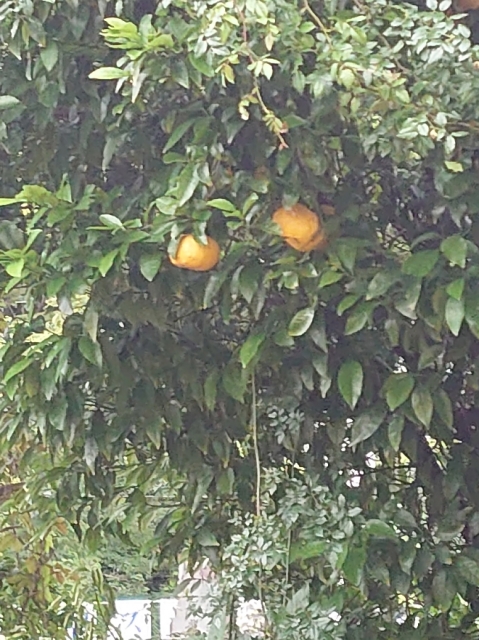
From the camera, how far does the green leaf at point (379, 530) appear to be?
142 centimetres

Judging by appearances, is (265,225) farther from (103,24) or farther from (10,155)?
(10,155)

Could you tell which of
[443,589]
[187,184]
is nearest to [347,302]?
[187,184]

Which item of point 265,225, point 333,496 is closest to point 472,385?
point 333,496

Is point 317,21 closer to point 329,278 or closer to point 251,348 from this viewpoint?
point 329,278

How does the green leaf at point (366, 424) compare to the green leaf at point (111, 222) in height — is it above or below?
below

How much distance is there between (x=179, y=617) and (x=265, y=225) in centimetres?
149

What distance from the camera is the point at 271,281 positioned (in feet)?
4.69

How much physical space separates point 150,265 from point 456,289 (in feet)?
1.38

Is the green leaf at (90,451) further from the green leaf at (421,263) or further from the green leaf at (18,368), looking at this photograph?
the green leaf at (421,263)

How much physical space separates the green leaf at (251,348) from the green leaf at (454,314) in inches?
11.7

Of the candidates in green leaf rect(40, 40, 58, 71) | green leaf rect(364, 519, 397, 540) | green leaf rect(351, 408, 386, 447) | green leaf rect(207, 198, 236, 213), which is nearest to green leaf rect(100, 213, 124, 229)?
green leaf rect(207, 198, 236, 213)

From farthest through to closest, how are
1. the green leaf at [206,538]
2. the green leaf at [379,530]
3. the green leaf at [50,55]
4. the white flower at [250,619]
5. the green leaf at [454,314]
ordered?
the green leaf at [206,538] < the white flower at [250,619] < the green leaf at [379,530] < the green leaf at [50,55] < the green leaf at [454,314]

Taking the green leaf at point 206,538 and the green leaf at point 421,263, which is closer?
the green leaf at point 421,263

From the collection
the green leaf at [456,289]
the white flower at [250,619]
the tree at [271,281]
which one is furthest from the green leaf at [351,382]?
the white flower at [250,619]
